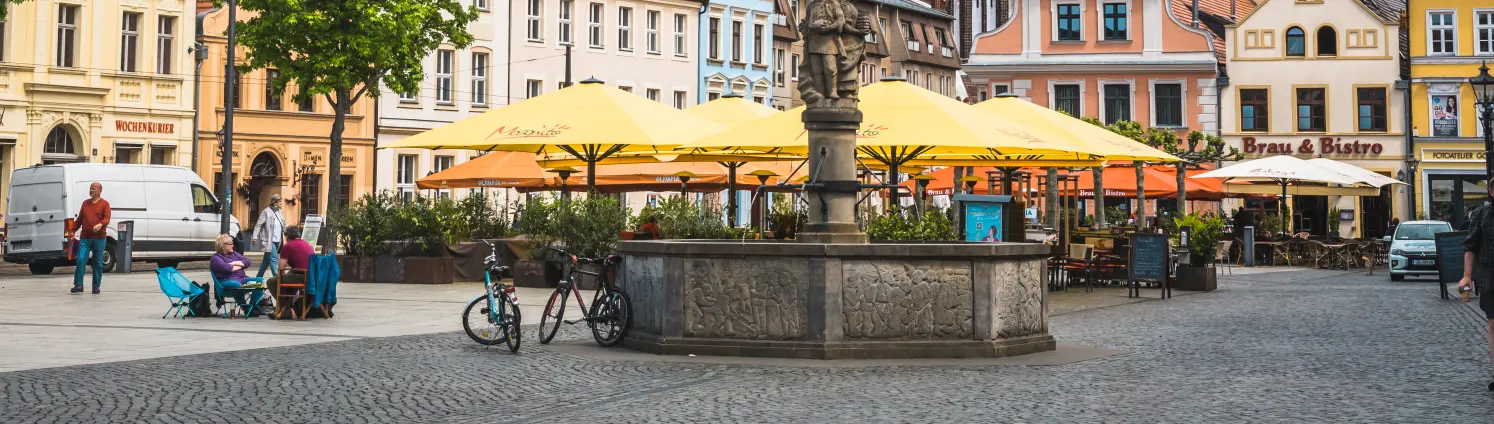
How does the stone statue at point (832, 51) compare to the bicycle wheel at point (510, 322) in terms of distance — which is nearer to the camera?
the bicycle wheel at point (510, 322)

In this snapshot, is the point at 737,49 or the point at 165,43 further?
the point at 737,49

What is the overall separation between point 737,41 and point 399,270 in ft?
141

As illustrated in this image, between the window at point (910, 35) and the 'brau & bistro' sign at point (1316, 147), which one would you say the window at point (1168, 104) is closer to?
the 'brau & bistro' sign at point (1316, 147)

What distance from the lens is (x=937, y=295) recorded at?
13.4 m

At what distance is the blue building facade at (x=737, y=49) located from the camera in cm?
6473

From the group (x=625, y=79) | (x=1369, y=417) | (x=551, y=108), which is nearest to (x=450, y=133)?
(x=551, y=108)

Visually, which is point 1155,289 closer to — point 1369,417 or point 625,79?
point 1369,417

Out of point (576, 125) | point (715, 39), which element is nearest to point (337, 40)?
point (576, 125)

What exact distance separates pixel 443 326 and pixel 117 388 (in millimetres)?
6216

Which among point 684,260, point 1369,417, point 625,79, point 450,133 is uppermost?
point 625,79

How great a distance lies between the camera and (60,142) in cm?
4453

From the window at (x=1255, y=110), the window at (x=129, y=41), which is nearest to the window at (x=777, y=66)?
the window at (x=1255, y=110)

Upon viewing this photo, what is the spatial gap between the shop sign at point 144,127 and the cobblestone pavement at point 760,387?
1300 inches

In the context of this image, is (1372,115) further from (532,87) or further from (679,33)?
(532,87)
